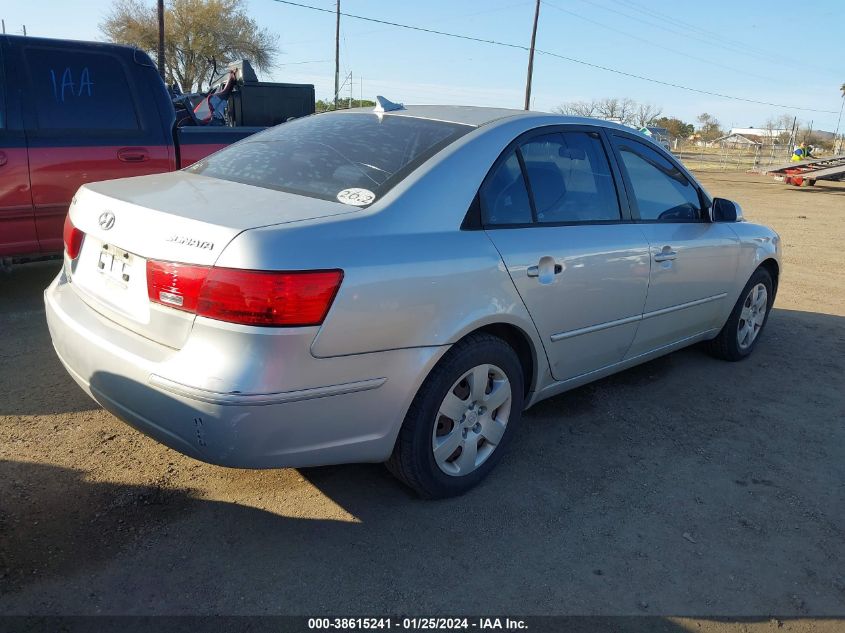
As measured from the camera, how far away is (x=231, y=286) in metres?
2.21

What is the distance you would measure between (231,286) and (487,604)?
4.51 feet

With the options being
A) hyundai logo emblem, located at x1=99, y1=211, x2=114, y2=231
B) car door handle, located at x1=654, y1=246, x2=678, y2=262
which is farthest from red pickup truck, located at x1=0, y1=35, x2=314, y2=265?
car door handle, located at x1=654, y1=246, x2=678, y2=262

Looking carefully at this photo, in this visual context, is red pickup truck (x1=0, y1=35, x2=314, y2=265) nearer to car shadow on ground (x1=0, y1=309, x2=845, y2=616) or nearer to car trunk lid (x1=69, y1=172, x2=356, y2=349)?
car shadow on ground (x1=0, y1=309, x2=845, y2=616)

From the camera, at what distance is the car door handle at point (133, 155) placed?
5266mm

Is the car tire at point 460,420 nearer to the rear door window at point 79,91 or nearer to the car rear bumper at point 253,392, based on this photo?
the car rear bumper at point 253,392

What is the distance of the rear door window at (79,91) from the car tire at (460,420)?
3.90 m

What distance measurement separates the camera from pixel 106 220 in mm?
2668

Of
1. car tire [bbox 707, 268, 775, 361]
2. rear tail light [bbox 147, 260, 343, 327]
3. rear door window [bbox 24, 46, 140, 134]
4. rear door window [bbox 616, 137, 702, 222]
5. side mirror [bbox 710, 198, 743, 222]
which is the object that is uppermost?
rear door window [bbox 24, 46, 140, 134]

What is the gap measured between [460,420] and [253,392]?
3.27 ft

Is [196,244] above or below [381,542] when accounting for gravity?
above

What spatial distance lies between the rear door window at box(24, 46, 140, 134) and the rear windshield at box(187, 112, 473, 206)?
92.0 inches

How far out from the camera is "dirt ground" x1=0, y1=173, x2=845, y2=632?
7.85 ft

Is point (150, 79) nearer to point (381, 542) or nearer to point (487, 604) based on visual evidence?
point (381, 542)

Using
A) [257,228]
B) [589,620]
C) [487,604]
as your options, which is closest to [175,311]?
[257,228]
